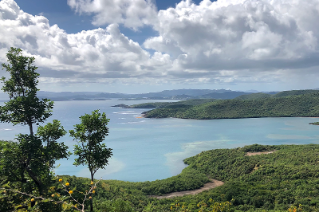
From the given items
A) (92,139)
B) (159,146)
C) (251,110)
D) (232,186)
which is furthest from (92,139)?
(251,110)

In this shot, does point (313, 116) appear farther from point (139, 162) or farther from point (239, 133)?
point (139, 162)

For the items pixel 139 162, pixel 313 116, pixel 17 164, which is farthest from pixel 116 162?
pixel 313 116

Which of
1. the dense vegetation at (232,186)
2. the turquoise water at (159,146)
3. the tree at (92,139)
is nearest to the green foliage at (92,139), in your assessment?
the tree at (92,139)

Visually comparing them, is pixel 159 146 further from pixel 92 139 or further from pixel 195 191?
pixel 92 139

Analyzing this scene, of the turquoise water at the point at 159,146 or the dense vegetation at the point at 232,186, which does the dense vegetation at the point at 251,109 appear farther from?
the dense vegetation at the point at 232,186

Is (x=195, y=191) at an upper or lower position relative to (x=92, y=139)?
lower
